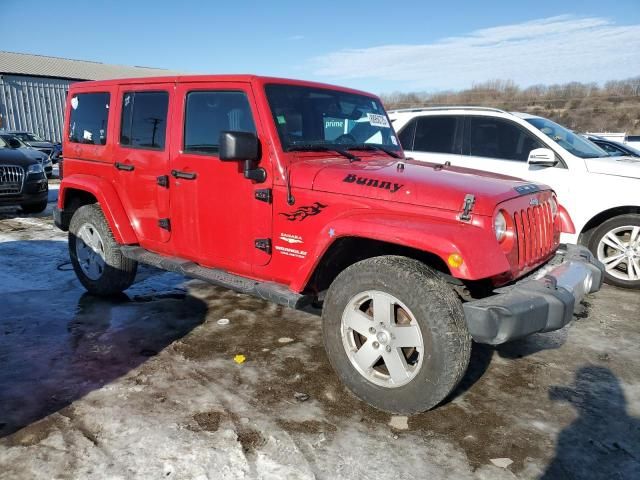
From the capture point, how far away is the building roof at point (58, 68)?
83.6 feet

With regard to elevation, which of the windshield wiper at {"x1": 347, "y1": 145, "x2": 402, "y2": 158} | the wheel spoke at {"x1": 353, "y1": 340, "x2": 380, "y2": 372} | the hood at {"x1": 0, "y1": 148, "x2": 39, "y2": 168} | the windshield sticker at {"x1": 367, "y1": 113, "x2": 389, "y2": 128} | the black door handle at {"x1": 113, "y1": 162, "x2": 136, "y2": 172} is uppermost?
the windshield sticker at {"x1": 367, "y1": 113, "x2": 389, "y2": 128}

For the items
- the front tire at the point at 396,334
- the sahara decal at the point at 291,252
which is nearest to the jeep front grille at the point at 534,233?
the front tire at the point at 396,334

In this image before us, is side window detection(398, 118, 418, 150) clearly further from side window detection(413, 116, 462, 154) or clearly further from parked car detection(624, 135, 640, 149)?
parked car detection(624, 135, 640, 149)

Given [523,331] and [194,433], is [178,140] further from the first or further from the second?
[523,331]

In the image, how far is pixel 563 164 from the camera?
18.0ft

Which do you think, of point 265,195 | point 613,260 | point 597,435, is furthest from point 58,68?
point 597,435

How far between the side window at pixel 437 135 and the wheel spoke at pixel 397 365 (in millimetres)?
4160

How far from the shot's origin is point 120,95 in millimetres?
4422

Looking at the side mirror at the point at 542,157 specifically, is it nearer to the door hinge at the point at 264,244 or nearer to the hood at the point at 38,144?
the door hinge at the point at 264,244

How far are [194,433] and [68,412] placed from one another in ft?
2.62

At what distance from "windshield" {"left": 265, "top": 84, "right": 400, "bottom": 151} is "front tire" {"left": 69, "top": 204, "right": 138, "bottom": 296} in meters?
2.18

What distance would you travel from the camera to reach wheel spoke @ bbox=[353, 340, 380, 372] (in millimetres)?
2926

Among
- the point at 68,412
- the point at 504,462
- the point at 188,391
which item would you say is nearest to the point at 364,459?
the point at 504,462

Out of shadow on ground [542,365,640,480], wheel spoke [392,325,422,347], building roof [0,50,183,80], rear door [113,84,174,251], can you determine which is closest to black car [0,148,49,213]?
rear door [113,84,174,251]
